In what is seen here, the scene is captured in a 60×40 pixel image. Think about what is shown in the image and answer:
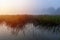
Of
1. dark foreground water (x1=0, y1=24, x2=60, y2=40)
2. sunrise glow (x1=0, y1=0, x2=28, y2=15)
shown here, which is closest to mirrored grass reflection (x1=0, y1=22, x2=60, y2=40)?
dark foreground water (x1=0, y1=24, x2=60, y2=40)

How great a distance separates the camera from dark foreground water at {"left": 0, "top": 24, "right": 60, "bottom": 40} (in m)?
0.94

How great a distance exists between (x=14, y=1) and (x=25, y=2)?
11 centimetres

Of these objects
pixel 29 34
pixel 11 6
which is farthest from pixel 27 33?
pixel 11 6

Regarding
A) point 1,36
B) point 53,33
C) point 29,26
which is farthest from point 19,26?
point 53,33

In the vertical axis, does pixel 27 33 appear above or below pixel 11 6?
below

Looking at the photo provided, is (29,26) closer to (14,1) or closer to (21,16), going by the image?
(21,16)

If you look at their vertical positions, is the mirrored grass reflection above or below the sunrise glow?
below

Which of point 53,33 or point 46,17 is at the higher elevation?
point 46,17

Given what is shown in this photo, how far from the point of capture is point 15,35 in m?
0.95

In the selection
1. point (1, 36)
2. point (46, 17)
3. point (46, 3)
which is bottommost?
point (1, 36)

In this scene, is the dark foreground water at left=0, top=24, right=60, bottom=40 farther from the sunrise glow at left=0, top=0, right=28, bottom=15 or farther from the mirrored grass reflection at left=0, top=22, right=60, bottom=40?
the sunrise glow at left=0, top=0, right=28, bottom=15

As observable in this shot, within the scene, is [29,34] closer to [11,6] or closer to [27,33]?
[27,33]

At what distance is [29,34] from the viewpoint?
0.95 m

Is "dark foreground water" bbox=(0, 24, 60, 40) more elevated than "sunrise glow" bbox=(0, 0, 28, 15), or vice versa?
"sunrise glow" bbox=(0, 0, 28, 15)
